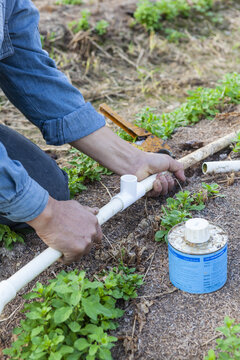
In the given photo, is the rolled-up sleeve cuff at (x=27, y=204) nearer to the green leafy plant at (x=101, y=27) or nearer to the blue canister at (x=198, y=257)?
the blue canister at (x=198, y=257)

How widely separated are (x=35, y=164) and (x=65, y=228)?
719 millimetres

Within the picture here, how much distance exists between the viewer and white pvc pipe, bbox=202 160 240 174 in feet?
8.97

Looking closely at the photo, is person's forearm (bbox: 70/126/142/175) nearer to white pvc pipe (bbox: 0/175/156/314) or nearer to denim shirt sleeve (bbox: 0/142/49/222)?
white pvc pipe (bbox: 0/175/156/314)

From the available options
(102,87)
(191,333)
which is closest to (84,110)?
(191,333)

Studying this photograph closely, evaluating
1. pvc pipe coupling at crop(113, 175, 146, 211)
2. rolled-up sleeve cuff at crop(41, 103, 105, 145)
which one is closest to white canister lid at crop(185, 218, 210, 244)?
pvc pipe coupling at crop(113, 175, 146, 211)

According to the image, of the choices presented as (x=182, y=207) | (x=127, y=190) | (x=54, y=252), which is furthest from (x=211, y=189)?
(x=54, y=252)

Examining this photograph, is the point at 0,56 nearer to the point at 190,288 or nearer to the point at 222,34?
the point at 190,288

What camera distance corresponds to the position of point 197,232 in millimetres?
1797

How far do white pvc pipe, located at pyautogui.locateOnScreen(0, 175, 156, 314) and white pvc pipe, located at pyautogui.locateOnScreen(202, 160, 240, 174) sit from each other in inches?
16.3

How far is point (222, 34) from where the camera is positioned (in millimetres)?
6105

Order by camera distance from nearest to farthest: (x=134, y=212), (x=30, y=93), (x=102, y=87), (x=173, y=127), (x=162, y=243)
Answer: (x=162, y=243) → (x=30, y=93) → (x=134, y=212) → (x=173, y=127) → (x=102, y=87)

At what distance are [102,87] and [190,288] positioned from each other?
10.3ft

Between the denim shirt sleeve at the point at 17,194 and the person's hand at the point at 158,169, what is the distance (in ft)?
2.67

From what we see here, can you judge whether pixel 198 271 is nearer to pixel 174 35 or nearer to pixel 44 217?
pixel 44 217
